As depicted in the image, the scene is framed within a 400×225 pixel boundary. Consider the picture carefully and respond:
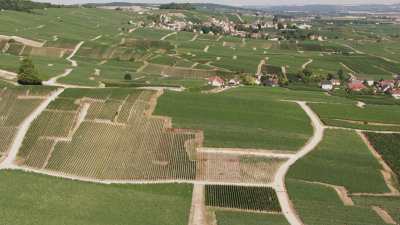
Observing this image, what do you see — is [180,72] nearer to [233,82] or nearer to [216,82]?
Answer: [233,82]

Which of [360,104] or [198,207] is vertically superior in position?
[198,207]

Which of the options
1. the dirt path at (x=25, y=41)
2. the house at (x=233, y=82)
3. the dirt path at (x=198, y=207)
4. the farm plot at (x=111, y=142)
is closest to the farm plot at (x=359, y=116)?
the farm plot at (x=111, y=142)

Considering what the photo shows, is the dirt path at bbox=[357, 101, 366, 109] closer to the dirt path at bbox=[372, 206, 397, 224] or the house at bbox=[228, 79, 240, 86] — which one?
the house at bbox=[228, 79, 240, 86]

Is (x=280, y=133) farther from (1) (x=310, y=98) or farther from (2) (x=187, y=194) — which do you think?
(1) (x=310, y=98)

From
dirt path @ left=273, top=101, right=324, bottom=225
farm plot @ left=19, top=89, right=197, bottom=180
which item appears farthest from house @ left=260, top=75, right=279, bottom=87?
farm plot @ left=19, top=89, right=197, bottom=180

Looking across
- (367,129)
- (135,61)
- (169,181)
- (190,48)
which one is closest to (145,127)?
(169,181)

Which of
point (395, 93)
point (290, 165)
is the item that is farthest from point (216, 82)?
point (290, 165)
